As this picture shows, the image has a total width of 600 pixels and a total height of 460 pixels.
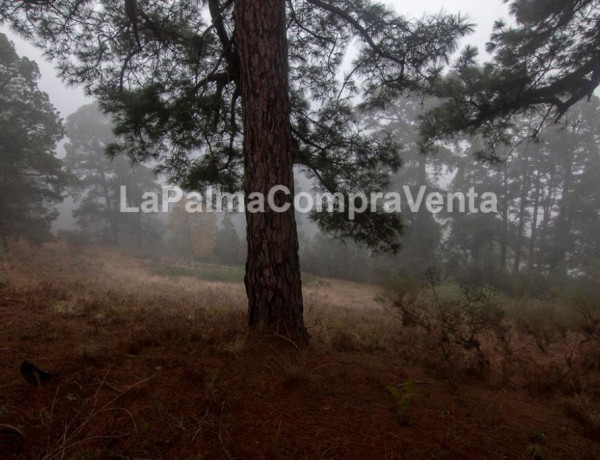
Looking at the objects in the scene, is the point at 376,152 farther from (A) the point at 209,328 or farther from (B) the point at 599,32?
(B) the point at 599,32

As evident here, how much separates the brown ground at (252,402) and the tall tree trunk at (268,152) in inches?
17.8

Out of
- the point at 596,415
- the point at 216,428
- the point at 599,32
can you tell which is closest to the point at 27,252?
the point at 216,428

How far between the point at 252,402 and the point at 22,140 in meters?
18.8

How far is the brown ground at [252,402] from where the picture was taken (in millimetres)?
1895

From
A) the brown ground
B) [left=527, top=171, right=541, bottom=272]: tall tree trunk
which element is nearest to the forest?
the brown ground

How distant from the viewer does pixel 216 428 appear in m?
2.01

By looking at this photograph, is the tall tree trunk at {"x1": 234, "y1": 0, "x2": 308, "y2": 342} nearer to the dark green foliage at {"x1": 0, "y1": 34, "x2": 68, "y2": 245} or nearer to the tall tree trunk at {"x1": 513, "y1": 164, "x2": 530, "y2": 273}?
the dark green foliage at {"x1": 0, "y1": 34, "x2": 68, "y2": 245}

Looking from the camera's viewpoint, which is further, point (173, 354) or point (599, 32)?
point (599, 32)

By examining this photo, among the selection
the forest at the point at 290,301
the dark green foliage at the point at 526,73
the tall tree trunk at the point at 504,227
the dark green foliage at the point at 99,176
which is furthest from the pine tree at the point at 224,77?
the dark green foliage at the point at 99,176

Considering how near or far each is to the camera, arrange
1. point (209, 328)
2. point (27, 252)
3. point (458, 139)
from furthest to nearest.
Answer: point (27, 252)
point (458, 139)
point (209, 328)

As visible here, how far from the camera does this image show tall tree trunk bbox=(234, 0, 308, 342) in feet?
11.1

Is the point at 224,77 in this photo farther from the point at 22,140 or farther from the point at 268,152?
the point at 22,140

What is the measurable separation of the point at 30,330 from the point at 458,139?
299 inches

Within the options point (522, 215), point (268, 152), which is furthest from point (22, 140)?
point (522, 215)
